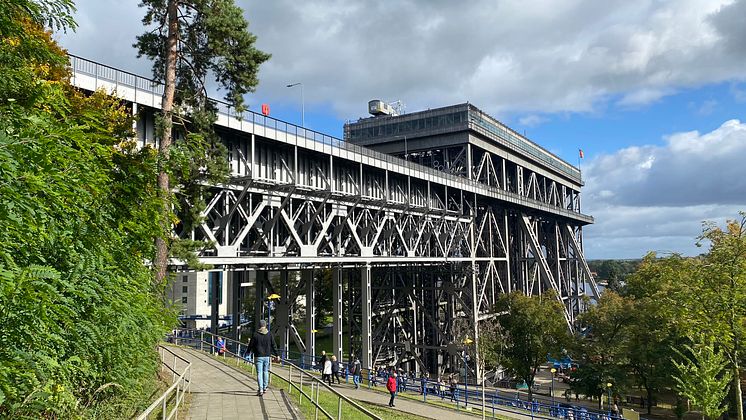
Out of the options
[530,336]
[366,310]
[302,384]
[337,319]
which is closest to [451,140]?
[530,336]

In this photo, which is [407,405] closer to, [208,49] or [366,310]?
[366,310]

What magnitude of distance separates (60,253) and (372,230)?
28726mm

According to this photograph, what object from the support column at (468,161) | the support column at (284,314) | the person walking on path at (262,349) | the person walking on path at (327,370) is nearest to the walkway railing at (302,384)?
the person walking on path at (327,370)

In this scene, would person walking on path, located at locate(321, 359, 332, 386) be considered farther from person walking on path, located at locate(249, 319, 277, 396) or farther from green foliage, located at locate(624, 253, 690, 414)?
green foliage, located at locate(624, 253, 690, 414)

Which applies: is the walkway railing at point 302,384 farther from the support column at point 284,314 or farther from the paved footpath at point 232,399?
the support column at point 284,314

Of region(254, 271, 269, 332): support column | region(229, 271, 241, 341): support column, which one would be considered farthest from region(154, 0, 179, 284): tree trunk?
region(229, 271, 241, 341): support column

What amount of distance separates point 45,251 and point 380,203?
2659 cm

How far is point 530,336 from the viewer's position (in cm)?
3644

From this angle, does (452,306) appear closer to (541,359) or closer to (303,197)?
(541,359)

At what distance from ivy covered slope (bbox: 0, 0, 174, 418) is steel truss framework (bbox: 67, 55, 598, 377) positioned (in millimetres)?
10469

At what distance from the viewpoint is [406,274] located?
4744 centimetres

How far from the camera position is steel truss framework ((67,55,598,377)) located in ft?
77.1

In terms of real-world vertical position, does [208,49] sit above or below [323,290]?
above

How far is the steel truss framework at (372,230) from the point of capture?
925 inches
